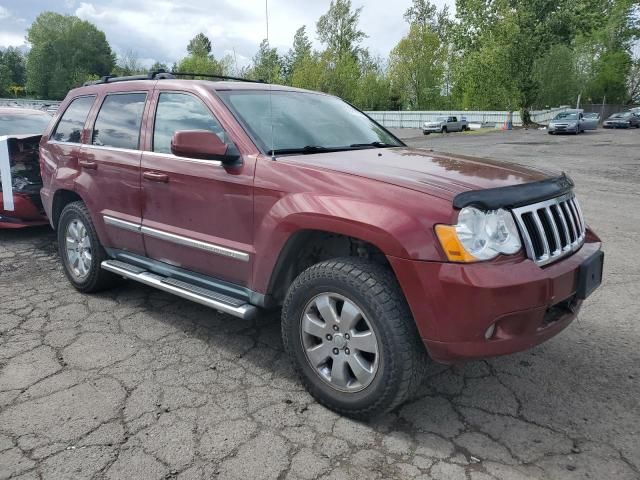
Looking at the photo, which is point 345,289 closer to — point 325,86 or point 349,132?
point 349,132

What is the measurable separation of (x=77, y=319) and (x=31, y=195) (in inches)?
105

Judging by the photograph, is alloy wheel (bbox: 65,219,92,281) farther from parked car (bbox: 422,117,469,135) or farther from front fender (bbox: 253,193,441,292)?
parked car (bbox: 422,117,469,135)

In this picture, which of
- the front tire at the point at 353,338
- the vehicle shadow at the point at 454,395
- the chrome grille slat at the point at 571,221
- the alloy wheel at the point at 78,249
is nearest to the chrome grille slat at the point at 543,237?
the chrome grille slat at the point at 571,221

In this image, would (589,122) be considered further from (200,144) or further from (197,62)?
(197,62)

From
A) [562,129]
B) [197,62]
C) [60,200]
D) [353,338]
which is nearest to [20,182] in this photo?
[60,200]

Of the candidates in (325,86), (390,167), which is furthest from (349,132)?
(325,86)

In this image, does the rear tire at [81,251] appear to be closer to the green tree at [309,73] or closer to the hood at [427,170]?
the hood at [427,170]

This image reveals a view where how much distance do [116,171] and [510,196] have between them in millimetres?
2851

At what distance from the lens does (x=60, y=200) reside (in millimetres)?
4738

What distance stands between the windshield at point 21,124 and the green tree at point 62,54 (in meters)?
68.0

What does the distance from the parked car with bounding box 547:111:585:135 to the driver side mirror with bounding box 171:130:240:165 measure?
32.4m

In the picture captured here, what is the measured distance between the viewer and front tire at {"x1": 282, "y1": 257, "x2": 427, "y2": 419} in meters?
2.51

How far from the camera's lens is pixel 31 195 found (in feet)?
19.6

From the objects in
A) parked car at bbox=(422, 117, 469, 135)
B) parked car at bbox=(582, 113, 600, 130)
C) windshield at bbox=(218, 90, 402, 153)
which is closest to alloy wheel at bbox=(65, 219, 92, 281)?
windshield at bbox=(218, 90, 402, 153)
